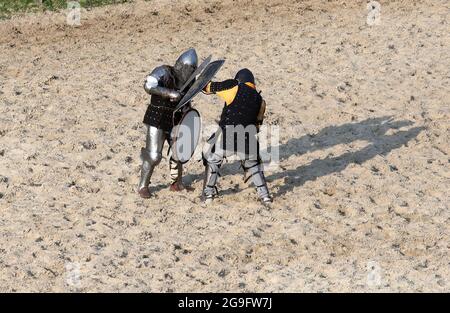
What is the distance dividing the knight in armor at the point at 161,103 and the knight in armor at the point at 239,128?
42 cm

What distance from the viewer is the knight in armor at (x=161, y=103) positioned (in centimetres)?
1048

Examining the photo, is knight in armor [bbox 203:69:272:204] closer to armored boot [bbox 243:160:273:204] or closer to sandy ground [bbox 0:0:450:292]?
armored boot [bbox 243:160:273:204]

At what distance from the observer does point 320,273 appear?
9336 millimetres

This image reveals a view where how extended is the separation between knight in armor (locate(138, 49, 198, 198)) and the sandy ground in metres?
0.45

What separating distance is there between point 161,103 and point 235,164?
183 cm

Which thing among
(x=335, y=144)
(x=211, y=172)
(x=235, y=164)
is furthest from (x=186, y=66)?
(x=335, y=144)

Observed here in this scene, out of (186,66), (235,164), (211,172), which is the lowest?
(235,164)

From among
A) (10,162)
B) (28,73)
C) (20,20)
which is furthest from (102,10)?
(10,162)

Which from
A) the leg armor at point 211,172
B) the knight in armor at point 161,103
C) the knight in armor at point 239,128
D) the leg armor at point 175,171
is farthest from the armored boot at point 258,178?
the knight in armor at point 161,103

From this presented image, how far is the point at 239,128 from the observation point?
34.3ft

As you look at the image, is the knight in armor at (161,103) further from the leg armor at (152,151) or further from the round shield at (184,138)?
the round shield at (184,138)

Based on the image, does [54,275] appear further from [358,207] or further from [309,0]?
[309,0]

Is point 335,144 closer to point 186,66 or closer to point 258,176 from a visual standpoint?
point 258,176

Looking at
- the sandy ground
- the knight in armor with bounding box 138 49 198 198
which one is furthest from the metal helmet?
the sandy ground
